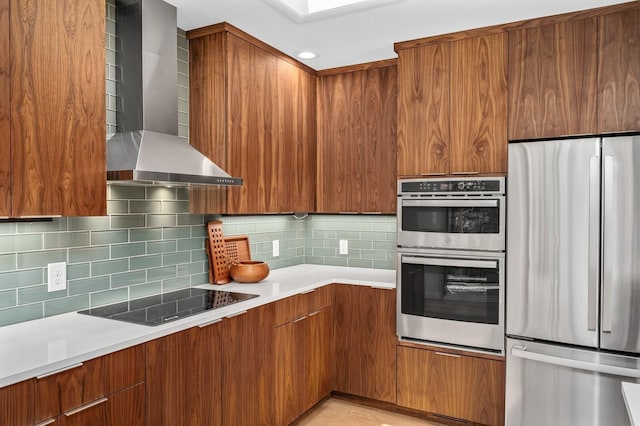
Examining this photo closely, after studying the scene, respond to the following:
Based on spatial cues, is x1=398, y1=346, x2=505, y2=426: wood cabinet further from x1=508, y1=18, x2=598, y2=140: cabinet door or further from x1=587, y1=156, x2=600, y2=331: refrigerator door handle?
x1=508, y1=18, x2=598, y2=140: cabinet door

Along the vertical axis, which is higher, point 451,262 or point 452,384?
point 451,262

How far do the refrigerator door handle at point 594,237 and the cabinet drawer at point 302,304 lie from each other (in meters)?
1.59

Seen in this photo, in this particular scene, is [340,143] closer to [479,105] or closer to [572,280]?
[479,105]

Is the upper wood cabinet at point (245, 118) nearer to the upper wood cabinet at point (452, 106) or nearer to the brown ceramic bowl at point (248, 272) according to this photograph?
the brown ceramic bowl at point (248, 272)

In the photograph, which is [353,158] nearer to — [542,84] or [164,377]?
[542,84]

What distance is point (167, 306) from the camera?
2281mm

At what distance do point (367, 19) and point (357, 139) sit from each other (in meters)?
1.07

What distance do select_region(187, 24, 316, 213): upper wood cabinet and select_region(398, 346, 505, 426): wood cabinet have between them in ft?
4.63

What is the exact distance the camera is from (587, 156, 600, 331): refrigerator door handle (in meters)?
2.34

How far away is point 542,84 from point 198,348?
2.36 metres

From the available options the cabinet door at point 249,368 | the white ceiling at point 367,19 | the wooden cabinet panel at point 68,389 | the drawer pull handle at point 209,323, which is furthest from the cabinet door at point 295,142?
the wooden cabinet panel at point 68,389

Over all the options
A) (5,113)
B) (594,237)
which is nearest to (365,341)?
(594,237)

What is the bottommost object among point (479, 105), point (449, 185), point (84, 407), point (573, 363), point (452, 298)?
point (573, 363)

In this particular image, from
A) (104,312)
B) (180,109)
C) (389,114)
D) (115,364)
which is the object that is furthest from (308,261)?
(115,364)
